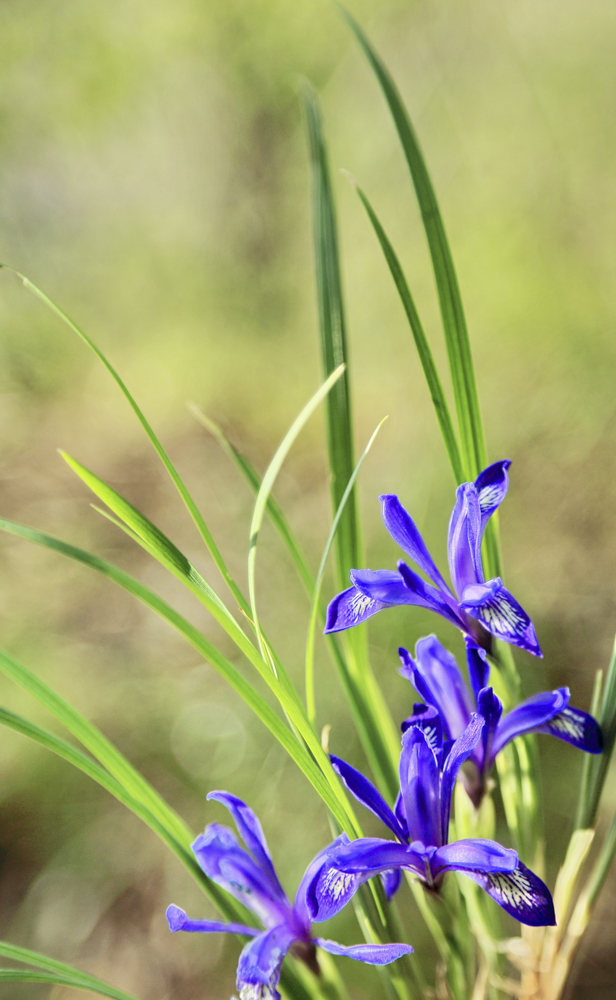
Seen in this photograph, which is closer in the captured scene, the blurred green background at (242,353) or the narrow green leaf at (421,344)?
the narrow green leaf at (421,344)

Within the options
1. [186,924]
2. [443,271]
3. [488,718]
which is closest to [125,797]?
[186,924]

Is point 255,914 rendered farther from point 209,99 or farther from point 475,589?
point 209,99

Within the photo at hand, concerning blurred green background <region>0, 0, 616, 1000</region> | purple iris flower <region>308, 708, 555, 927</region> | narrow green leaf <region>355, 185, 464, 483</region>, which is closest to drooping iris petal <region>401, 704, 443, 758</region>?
purple iris flower <region>308, 708, 555, 927</region>

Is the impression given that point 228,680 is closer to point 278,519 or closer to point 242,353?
point 278,519

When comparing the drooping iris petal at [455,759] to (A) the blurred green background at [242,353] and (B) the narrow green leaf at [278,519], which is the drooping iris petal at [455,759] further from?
(A) the blurred green background at [242,353]

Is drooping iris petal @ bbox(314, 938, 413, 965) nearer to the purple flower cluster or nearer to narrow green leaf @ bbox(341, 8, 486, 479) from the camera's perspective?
the purple flower cluster

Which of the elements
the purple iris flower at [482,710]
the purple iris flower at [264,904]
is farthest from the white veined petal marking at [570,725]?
the purple iris flower at [264,904]
